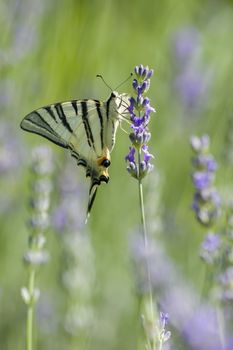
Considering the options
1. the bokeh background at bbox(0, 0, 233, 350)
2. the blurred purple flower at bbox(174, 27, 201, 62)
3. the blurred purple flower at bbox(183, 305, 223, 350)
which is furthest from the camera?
the blurred purple flower at bbox(174, 27, 201, 62)

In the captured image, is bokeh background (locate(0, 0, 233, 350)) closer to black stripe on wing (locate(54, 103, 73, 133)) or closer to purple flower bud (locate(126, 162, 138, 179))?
black stripe on wing (locate(54, 103, 73, 133))

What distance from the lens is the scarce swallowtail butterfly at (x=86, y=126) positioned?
86.6 inches

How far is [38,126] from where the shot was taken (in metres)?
2.21

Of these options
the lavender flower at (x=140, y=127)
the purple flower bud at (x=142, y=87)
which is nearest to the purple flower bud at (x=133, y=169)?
Answer: the lavender flower at (x=140, y=127)

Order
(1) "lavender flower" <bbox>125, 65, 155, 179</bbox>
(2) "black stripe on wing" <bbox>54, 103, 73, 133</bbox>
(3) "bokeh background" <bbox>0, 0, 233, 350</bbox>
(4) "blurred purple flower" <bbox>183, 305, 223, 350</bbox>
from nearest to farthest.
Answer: (4) "blurred purple flower" <bbox>183, 305, 223, 350</bbox> → (1) "lavender flower" <bbox>125, 65, 155, 179</bbox> → (2) "black stripe on wing" <bbox>54, 103, 73, 133</bbox> → (3) "bokeh background" <bbox>0, 0, 233, 350</bbox>

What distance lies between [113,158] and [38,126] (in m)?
2.27

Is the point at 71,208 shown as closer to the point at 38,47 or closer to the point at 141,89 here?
the point at 141,89

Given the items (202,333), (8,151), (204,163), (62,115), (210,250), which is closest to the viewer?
(202,333)

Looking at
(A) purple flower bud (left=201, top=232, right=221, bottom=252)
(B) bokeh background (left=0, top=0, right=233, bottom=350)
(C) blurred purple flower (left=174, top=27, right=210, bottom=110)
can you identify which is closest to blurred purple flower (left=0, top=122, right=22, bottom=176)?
(B) bokeh background (left=0, top=0, right=233, bottom=350)

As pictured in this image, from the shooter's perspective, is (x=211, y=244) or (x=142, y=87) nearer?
(x=142, y=87)

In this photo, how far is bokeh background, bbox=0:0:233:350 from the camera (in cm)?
296

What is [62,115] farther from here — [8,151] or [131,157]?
[8,151]

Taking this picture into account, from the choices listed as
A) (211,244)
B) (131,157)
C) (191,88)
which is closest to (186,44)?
(191,88)

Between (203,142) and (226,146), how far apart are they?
0.63m
